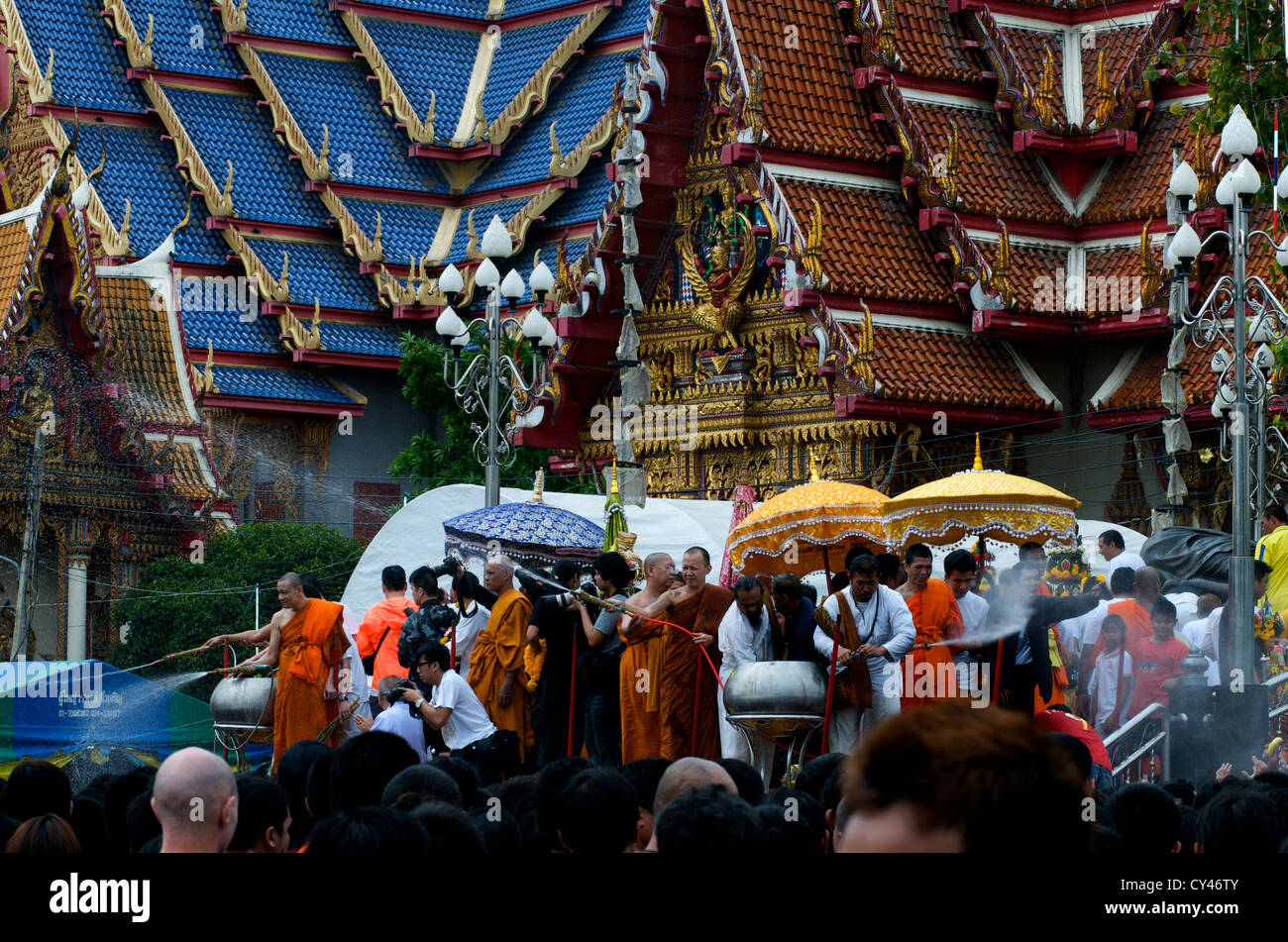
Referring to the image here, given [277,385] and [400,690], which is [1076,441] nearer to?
[400,690]

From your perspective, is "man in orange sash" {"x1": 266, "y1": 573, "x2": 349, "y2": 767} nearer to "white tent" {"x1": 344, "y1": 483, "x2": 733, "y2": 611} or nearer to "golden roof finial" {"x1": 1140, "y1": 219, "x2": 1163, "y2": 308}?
"white tent" {"x1": 344, "y1": 483, "x2": 733, "y2": 611}

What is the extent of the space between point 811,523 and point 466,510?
6.31 meters

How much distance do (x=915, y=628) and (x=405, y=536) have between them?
329 inches

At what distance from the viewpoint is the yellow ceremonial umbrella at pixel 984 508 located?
14.1 m

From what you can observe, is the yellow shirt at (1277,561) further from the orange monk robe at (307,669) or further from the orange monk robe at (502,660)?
the orange monk robe at (307,669)

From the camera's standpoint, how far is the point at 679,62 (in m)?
23.6

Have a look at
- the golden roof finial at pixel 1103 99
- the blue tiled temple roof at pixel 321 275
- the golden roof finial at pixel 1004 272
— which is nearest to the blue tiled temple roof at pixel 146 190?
the blue tiled temple roof at pixel 321 275

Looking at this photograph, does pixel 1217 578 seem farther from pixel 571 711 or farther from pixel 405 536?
pixel 405 536

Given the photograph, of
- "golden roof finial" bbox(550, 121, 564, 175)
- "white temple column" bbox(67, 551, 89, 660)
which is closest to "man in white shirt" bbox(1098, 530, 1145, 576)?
"white temple column" bbox(67, 551, 89, 660)

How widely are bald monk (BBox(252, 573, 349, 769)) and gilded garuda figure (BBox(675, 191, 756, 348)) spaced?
377 inches

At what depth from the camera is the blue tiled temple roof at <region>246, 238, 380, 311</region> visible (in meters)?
35.6

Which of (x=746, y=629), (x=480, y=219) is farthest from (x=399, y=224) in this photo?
(x=746, y=629)

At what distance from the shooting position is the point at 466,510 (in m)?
20.4
